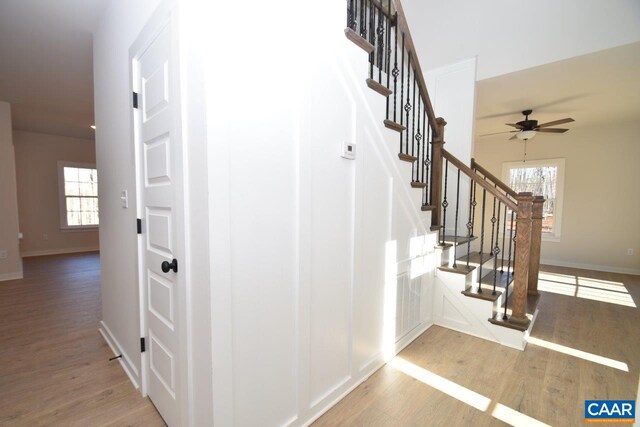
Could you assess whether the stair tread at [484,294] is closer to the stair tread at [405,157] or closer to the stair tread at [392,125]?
the stair tread at [405,157]

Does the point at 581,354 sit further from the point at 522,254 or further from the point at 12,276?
the point at 12,276

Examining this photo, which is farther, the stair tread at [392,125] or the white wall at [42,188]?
the white wall at [42,188]

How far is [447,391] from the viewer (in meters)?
1.84

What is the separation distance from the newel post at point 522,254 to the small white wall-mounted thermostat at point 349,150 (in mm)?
1598

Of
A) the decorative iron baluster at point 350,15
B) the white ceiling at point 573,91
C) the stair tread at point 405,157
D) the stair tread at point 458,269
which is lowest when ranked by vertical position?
the stair tread at point 458,269

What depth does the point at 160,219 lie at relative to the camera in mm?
1484

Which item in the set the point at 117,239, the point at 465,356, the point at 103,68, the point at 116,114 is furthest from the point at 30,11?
the point at 465,356

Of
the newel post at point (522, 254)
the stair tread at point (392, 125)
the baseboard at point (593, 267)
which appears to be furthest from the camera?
the baseboard at point (593, 267)

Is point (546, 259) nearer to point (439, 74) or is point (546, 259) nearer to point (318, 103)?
point (439, 74)

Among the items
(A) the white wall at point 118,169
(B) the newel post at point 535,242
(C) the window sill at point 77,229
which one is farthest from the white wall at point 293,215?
(C) the window sill at point 77,229

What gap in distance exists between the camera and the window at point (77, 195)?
21.1ft

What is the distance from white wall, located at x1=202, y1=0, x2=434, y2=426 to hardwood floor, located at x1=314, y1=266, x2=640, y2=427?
0.69 feet

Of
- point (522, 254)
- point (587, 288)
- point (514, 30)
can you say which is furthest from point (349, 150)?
point (587, 288)

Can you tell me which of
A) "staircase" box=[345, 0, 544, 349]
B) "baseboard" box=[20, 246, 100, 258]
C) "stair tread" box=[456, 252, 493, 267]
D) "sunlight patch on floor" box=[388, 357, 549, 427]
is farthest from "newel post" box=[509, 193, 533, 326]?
"baseboard" box=[20, 246, 100, 258]
